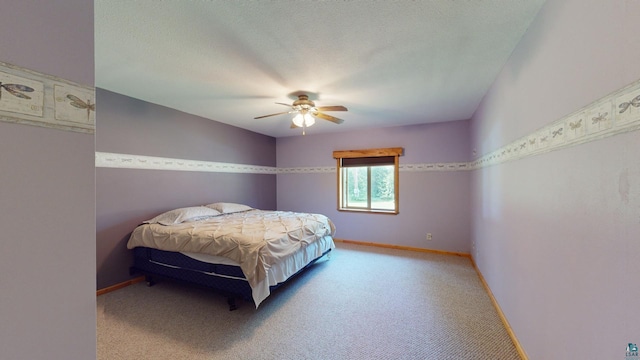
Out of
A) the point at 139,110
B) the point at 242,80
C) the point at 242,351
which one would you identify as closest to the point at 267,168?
the point at 139,110

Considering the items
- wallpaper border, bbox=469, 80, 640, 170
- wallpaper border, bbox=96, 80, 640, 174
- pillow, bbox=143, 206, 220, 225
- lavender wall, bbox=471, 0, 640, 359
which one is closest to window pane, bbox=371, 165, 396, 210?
wallpaper border, bbox=96, 80, 640, 174

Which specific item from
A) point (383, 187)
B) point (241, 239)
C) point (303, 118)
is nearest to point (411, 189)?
point (383, 187)

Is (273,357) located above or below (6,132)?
below

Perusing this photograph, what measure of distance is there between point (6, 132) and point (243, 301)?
238 cm

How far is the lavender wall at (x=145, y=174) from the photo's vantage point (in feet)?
8.95

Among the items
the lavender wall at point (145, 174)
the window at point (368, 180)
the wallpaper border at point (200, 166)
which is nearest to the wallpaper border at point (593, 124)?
the wallpaper border at point (200, 166)

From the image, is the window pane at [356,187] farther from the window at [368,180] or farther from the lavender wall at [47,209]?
the lavender wall at [47,209]

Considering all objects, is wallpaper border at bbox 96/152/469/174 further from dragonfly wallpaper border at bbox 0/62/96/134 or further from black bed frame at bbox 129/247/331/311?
dragonfly wallpaper border at bbox 0/62/96/134

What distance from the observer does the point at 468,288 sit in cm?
275

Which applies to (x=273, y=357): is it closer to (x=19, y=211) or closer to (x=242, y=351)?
(x=242, y=351)

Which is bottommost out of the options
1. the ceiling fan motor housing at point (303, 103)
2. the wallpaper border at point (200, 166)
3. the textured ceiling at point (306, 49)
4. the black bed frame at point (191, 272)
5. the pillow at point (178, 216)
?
the black bed frame at point (191, 272)

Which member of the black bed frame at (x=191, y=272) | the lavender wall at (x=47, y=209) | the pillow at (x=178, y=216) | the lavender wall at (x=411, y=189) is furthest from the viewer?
the lavender wall at (x=411, y=189)

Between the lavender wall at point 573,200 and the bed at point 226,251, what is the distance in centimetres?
203

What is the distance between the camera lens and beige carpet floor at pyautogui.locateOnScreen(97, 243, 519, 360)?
1.78 meters
